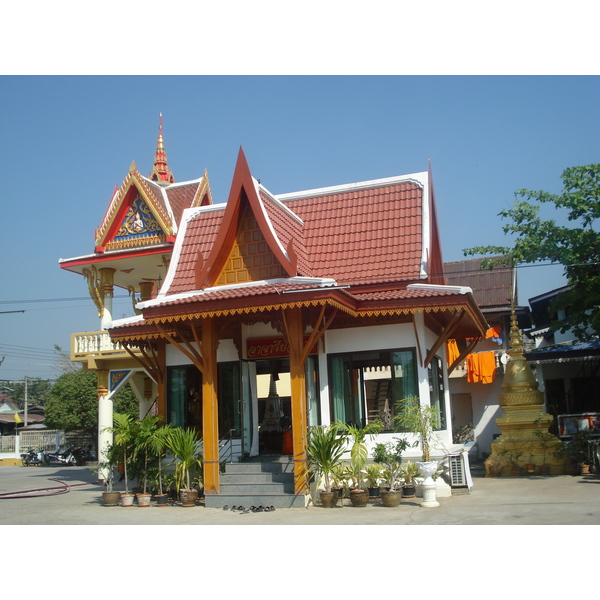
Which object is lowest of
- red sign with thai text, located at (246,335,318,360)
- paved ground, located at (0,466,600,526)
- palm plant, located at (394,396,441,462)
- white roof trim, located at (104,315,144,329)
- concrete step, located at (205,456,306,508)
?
paved ground, located at (0,466,600,526)

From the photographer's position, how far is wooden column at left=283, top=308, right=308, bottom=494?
34.6 ft

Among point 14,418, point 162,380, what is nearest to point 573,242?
point 162,380

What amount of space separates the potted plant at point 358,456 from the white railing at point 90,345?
352 inches

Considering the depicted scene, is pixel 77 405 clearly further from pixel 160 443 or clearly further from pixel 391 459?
pixel 391 459

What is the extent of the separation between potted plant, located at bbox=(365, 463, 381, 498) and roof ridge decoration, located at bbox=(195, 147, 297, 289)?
3.48 metres

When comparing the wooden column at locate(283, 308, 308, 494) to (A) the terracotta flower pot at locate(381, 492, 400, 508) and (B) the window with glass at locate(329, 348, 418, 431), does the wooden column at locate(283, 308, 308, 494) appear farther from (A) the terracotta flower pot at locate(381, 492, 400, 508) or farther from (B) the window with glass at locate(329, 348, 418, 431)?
(A) the terracotta flower pot at locate(381, 492, 400, 508)

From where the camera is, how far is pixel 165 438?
11.6 m

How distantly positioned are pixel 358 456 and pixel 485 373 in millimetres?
10528

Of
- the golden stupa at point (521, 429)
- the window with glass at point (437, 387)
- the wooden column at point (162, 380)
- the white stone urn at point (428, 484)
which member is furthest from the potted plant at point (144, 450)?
the golden stupa at point (521, 429)

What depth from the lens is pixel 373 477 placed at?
10.8 metres

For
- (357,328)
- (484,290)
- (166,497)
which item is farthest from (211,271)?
(484,290)

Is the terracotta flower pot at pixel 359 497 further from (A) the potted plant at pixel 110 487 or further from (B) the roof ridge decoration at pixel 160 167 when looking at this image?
(B) the roof ridge decoration at pixel 160 167

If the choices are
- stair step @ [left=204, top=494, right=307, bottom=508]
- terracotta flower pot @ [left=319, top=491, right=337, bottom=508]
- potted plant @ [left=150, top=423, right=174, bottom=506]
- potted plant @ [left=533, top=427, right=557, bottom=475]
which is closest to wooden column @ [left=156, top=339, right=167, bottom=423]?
potted plant @ [left=150, top=423, right=174, bottom=506]

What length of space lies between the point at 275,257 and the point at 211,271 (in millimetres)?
1244
